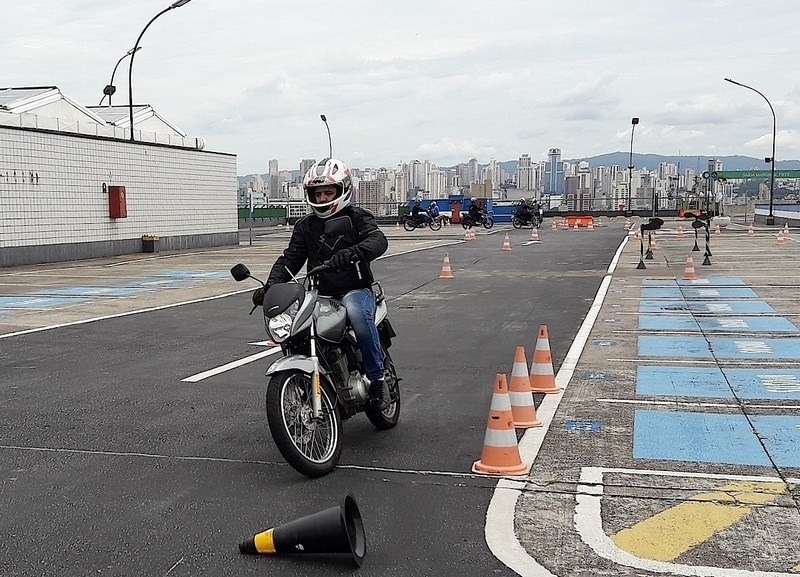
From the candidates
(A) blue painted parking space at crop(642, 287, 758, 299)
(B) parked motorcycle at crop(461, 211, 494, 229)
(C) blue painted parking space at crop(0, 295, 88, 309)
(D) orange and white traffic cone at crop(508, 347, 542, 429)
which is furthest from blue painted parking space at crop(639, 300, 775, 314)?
(B) parked motorcycle at crop(461, 211, 494, 229)

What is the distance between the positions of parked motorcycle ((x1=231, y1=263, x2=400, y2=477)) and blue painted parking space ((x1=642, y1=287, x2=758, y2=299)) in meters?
11.4

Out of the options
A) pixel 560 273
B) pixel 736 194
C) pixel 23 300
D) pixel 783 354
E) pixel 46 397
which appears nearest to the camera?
pixel 46 397

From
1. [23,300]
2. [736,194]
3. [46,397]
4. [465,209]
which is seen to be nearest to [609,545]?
[46,397]

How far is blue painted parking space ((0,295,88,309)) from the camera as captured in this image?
15804 millimetres

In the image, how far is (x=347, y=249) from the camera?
6.28 m

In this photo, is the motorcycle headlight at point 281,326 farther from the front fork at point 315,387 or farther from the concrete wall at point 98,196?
the concrete wall at point 98,196

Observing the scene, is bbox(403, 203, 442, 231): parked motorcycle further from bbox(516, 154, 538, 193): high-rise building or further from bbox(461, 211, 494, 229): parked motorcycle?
bbox(516, 154, 538, 193): high-rise building

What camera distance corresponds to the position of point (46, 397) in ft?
27.3

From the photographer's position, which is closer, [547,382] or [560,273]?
[547,382]

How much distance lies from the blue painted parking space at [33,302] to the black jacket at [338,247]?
10.3m

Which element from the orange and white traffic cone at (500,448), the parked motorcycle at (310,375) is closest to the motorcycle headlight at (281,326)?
the parked motorcycle at (310,375)

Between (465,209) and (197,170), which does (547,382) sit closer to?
(197,170)

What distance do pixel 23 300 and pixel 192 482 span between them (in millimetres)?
12320

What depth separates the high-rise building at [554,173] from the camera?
124 metres
